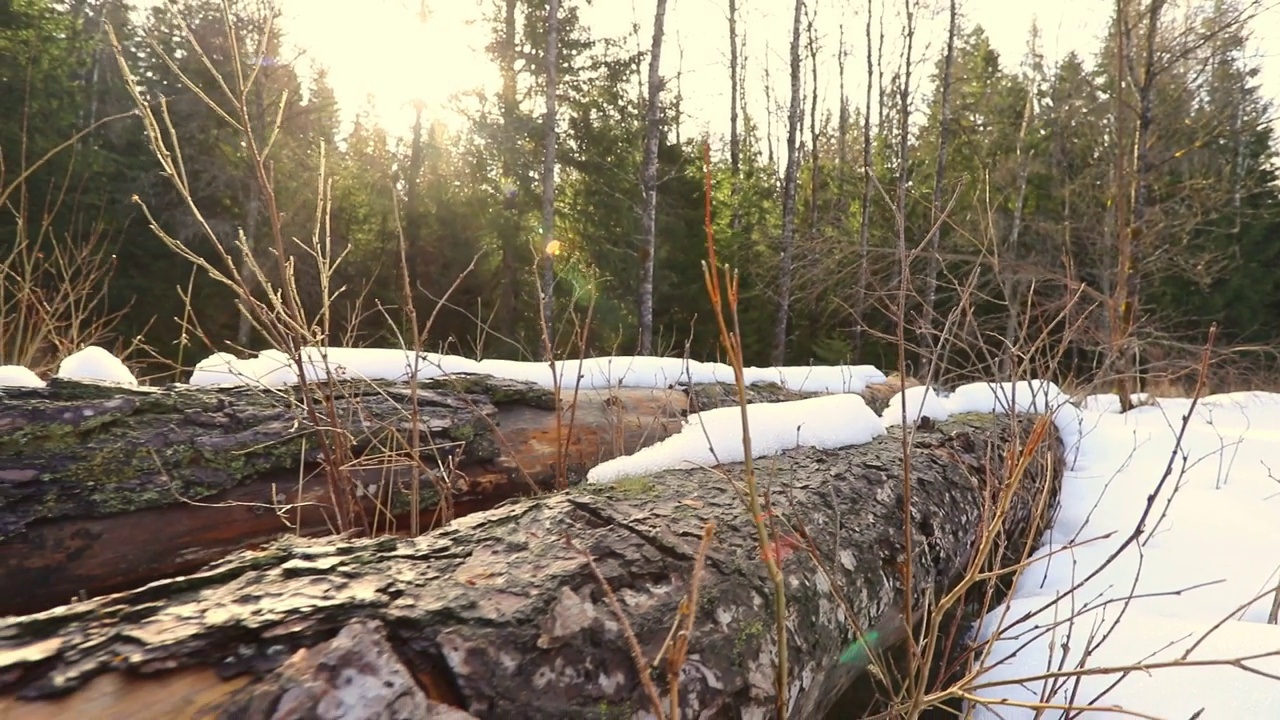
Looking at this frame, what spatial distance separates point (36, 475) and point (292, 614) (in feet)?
4.93

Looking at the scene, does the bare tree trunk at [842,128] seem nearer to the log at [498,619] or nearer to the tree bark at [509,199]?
the tree bark at [509,199]

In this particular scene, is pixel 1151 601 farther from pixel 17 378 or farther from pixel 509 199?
pixel 509 199

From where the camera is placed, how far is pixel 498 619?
781 millimetres

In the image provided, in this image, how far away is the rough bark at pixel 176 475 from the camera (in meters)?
1.59

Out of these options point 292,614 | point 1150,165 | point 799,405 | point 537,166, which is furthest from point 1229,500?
point 537,166

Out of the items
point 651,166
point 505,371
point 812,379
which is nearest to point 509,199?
point 651,166

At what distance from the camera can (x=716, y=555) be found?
1.05 m

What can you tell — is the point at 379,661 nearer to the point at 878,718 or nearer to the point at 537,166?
the point at 878,718

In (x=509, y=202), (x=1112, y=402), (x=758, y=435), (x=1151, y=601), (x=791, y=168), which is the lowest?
(x=1151, y=601)

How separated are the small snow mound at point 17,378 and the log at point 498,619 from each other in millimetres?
1642

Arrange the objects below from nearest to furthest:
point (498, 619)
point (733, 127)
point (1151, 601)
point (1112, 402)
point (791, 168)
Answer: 1. point (498, 619)
2. point (1151, 601)
3. point (1112, 402)
4. point (791, 168)
5. point (733, 127)

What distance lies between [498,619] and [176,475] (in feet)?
4.96

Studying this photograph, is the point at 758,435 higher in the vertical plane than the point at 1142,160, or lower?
lower

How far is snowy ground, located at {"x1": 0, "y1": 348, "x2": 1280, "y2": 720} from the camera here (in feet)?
3.73
